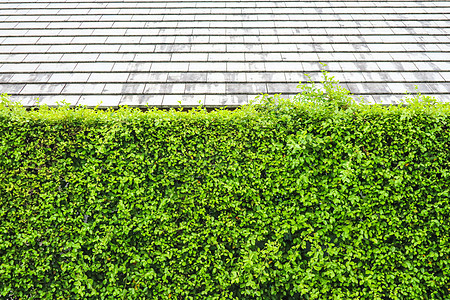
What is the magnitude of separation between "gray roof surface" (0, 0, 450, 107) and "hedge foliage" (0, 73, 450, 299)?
1493 millimetres

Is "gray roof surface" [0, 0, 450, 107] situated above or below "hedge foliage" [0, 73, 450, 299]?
above

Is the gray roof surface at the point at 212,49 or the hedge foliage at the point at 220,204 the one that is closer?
the hedge foliage at the point at 220,204

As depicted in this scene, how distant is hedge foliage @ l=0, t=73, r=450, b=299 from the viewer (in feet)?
11.6

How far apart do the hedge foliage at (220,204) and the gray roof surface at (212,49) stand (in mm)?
1493

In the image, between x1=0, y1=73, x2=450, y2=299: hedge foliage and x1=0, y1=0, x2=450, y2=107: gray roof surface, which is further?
x1=0, y1=0, x2=450, y2=107: gray roof surface

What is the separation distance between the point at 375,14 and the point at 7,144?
7.56 meters

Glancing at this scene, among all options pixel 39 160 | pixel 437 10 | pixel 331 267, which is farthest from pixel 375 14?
pixel 39 160

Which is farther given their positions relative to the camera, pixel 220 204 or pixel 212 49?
pixel 212 49

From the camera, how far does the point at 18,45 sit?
605cm

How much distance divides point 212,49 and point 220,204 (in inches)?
138

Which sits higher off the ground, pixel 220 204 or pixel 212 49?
pixel 212 49

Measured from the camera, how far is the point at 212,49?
5914mm

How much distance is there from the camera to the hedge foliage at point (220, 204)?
3.54 metres

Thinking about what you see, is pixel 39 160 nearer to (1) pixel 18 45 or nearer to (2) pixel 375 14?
(1) pixel 18 45
